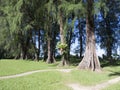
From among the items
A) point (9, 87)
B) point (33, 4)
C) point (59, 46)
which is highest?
point (33, 4)

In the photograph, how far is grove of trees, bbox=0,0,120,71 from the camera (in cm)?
2420

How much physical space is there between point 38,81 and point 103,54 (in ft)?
89.4

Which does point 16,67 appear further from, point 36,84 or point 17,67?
point 36,84

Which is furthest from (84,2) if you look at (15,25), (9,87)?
(15,25)

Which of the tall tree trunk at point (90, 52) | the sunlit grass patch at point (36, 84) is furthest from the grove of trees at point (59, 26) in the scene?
the sunlit grass patch at point (36, 84)

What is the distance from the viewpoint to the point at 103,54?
42719 millimetres

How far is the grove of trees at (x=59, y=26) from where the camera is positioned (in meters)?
24.2

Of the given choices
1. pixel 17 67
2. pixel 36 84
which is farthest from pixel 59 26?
pixel 36 84

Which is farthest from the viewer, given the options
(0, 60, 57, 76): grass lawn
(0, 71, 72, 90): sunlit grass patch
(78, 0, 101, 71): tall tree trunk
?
(78, 0, 101, 71): tall tree trunk

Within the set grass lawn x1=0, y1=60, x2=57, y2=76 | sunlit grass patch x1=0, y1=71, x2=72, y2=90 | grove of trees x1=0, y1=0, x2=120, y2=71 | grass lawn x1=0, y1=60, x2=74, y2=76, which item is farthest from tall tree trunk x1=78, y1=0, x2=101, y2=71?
A: sunlit grass patch x1=0, y1=71, x2=72, y2=90

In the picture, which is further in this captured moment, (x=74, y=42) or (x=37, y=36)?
(x=74, y=42)

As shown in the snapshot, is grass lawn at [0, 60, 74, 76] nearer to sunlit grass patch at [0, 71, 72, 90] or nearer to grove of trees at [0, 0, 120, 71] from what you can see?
grove of trees at [0, 0, 120, 71]

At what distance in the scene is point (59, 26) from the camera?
126ft

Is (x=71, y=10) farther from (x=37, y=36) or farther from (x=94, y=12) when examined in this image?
(x=37, y=36)
